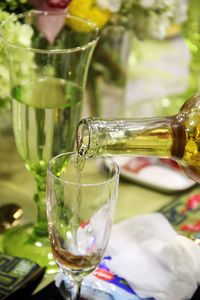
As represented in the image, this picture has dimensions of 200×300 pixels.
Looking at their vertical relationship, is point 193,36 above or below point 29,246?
above

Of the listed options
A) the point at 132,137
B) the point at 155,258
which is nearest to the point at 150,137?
the point at 132,137

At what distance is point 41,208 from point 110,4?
0.31 metres

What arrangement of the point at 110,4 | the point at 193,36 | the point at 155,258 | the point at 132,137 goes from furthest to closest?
the point at 193,36 → the point at 110,4 → the point at 155,258 → the point at 132,137

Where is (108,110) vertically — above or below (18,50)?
below

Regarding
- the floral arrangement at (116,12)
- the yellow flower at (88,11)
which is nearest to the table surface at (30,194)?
the floral arrangement at (116,12)

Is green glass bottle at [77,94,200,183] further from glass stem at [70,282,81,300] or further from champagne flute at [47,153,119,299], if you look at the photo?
glass stem at [70,282,81,300]

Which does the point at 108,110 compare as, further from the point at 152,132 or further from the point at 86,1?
the point at 152,132

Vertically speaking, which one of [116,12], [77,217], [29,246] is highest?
[116,12]

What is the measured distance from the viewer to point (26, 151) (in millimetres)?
750

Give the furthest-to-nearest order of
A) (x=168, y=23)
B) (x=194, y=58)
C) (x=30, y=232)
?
(x=194, y=58)
(x=168, y=23)
(x=30, y=232)

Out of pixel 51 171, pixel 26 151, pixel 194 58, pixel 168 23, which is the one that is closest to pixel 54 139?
pixel 26 151

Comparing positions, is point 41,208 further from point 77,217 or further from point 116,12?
point 116,12

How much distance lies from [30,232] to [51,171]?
248mm

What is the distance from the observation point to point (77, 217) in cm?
62
